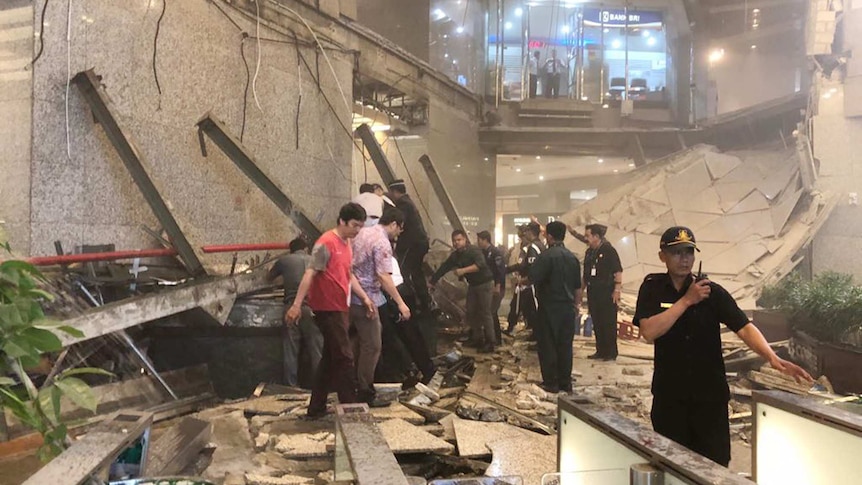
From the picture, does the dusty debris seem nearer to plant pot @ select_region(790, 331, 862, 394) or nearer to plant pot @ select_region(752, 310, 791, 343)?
plant pot @ select_region(790, 331, 862, 394)

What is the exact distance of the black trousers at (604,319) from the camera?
790 cm

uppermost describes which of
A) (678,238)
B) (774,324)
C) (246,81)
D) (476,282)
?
(246,81)

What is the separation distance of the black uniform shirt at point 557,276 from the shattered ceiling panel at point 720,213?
7175 mm

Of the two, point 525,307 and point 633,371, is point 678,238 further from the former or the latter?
point 525,307

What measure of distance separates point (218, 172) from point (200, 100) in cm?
83

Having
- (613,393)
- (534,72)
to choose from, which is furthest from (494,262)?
(534,72)

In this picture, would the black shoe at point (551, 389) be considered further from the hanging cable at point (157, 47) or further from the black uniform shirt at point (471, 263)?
the hanging cable at point (157, 47)

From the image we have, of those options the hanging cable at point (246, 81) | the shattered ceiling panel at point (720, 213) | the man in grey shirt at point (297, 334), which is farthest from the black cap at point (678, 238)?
the shattered ceiling panel at point (720, 213)

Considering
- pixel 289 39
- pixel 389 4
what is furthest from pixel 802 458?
pixel 389 4

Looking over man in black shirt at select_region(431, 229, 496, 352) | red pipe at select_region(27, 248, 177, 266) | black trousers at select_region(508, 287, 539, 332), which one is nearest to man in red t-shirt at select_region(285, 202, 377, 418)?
red pipe at select_region(27, 248, 177, 266)

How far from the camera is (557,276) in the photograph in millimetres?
6012

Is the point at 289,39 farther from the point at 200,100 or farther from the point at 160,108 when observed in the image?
the point at 160,108

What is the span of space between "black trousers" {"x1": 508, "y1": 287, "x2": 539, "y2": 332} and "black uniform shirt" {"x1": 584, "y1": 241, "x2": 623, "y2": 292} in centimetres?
89

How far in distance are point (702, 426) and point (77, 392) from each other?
2618 millimetres
